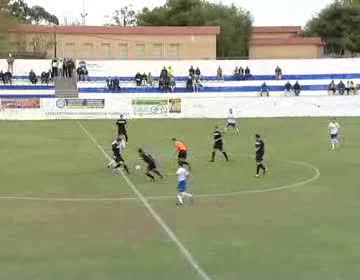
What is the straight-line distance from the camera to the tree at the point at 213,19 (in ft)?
289

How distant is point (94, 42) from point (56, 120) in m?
21.4

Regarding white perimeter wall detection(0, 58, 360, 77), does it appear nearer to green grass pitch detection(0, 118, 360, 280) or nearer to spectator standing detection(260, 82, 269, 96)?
spectator standing detection(260, 82, 269, 96)

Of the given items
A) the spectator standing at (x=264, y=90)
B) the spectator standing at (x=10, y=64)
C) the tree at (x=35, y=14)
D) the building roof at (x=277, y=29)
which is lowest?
the spectator standing at (x=264, y=90)

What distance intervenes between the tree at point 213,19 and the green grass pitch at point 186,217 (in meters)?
54.2

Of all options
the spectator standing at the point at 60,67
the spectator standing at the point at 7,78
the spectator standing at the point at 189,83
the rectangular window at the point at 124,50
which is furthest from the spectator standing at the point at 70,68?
the rectangular window at the point at 124,50

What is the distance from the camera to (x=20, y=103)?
5653cm

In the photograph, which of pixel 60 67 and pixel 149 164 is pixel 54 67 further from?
pixel 149 164

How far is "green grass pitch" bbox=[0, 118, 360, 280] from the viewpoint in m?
13.2

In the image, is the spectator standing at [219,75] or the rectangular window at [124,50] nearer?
the spectator standing at [219,75]

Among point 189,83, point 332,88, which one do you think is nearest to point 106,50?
point 189,83

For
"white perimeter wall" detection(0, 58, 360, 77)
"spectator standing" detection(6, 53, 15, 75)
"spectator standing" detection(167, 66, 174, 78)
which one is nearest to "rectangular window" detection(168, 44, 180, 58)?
"white perimeter wall" detection(0, 58, 360, 77)

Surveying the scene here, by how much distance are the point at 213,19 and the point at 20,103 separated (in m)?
39.7

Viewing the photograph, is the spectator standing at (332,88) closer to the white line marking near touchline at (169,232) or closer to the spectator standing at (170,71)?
the spectator standing at (170,71)

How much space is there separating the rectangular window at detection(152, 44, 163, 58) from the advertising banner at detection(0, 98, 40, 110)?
20.7 metres
